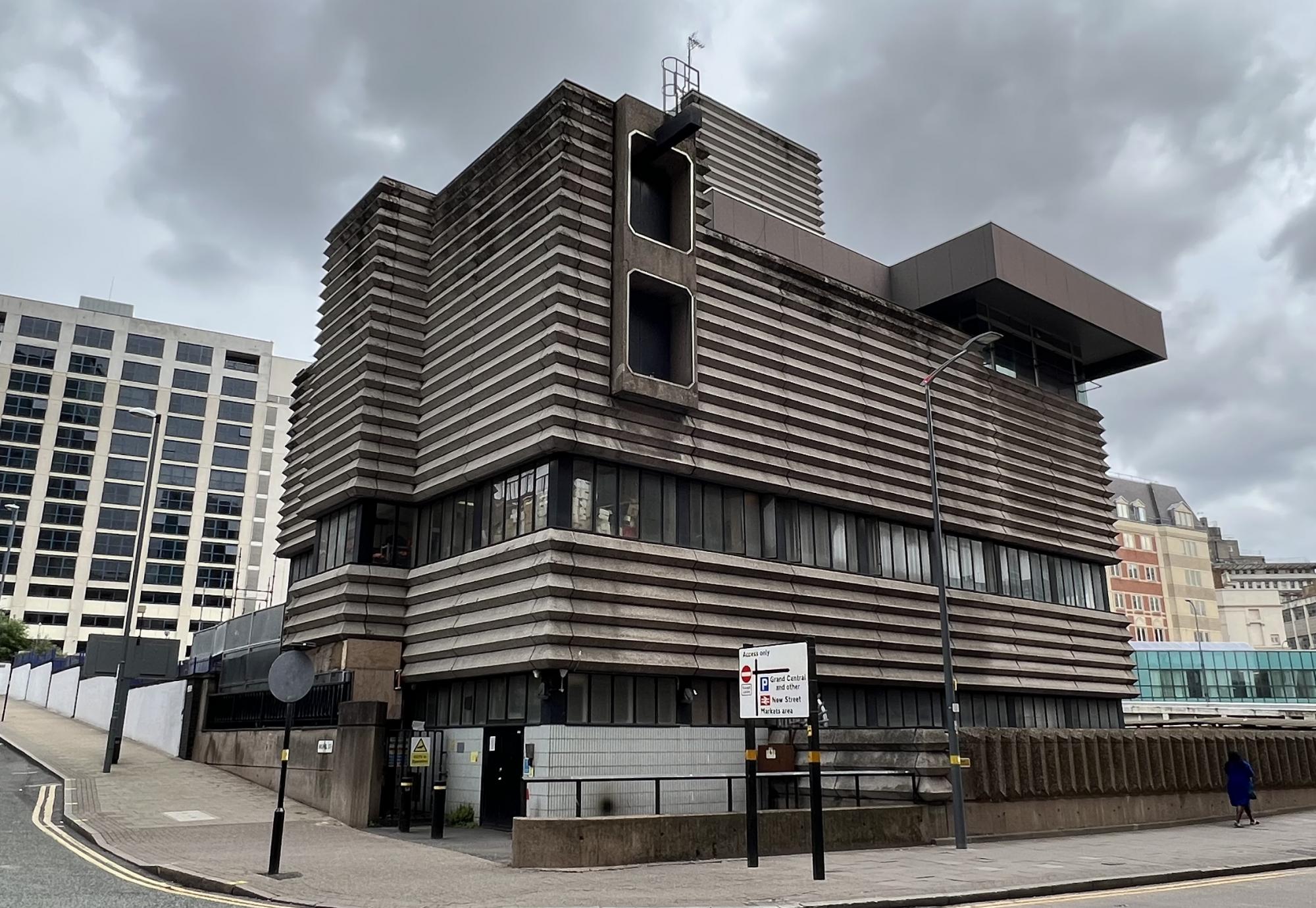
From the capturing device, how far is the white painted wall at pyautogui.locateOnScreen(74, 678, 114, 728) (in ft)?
142

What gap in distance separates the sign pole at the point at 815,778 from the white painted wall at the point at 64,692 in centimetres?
4436

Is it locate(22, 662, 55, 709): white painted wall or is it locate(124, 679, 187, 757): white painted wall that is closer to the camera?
locate(124, 679, 187, 757): white painted wall

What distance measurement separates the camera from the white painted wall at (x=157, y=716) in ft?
120

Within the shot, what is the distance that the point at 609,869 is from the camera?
16797 millimetres

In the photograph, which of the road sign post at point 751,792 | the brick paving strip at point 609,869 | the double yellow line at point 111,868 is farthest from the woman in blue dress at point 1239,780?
the double yellow line at point 111,868

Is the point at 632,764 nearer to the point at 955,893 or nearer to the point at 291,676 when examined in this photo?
the point at 291,676

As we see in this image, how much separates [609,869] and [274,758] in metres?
16.7

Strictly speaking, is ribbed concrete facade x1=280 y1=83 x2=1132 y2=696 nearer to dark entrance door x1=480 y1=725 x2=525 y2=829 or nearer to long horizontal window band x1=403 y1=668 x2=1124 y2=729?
long horizontal window band x1=403 y1=668 x2=1124 y2=729

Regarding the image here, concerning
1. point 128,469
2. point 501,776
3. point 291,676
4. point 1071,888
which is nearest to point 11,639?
point 128,469

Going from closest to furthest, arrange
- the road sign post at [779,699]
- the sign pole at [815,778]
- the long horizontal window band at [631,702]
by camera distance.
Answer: the sign pole at [815,778]
the road sign post at [779,699]
the long horizontal window band at [631,702]

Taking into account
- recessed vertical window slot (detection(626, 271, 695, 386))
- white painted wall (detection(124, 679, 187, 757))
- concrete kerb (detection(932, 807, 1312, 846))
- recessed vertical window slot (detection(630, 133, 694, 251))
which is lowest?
concrete kerb (detection(932, 807, 1312, 846))

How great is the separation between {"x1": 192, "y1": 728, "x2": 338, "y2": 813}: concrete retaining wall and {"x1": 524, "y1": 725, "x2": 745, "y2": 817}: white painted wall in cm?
637

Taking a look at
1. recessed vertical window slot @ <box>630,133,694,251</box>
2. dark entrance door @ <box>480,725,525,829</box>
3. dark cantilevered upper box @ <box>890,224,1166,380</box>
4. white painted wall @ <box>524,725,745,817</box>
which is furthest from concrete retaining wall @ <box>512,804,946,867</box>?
dark cantilevered upper box @ <box>890,224,1166,380</box>

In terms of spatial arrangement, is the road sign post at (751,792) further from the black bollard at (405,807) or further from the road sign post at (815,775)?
the black bollard at (405,807)
